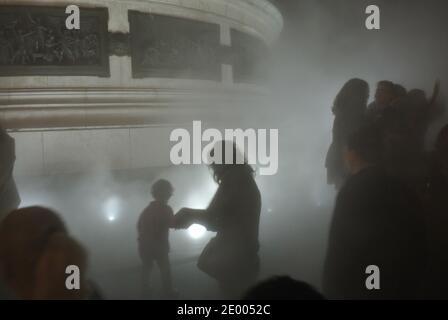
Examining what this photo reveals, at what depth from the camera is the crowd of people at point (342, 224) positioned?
5.61 ft

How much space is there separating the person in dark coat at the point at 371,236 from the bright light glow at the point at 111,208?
4.62 ft

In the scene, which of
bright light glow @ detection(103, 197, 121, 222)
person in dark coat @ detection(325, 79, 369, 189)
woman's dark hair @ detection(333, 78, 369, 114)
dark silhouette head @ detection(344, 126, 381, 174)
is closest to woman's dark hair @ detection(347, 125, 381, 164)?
dark silhouette head @ detection(344, 126, 381, 174)

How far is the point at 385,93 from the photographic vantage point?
2494 mm

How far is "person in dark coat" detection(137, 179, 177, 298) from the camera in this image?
2.15m

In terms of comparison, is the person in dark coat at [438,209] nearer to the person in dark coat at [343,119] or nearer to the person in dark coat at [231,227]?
the person in dark coat at [343,119]

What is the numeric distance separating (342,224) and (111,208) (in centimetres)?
154

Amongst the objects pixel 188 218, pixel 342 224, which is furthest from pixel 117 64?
pixel 342 224

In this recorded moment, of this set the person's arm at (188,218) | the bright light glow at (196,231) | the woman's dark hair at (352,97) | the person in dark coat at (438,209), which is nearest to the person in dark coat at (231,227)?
the person's arm at (188,218)

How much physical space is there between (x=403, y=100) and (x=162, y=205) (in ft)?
6.03

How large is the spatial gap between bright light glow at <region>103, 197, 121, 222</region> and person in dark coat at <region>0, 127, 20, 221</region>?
0.55 metres

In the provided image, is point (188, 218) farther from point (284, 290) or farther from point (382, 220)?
point (382, 220)

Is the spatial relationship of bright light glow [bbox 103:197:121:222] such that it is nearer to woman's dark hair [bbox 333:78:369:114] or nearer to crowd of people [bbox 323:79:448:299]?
crowd of people [bbox 323:79:448:299]

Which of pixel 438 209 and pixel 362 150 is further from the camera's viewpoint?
pixel 438 209

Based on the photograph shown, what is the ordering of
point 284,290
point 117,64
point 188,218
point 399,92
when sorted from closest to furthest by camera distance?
1. point 284,290
2. point 188,218
3. point 399,92
4. point 117,64
